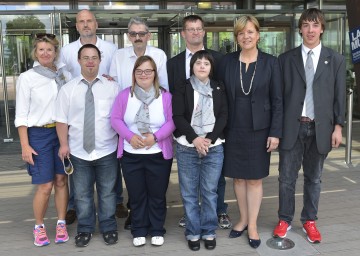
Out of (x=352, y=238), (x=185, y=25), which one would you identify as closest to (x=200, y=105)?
(x=185, y=25)

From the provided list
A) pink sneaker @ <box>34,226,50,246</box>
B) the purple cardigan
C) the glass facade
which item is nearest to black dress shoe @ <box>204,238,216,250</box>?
the purple cardigan

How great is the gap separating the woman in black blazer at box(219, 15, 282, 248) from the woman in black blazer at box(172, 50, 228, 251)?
0.32 feet

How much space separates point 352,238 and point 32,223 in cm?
305

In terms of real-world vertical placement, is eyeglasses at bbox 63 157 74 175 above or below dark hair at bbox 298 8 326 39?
below

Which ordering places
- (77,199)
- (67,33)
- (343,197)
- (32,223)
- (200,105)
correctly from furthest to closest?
(67,33)
(343,197)
(32,223)
(77,199)
(200,105)

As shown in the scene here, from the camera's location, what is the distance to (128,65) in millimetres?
3719

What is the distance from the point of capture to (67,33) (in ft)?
28.3

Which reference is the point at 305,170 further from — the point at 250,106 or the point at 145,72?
the point at 145,72

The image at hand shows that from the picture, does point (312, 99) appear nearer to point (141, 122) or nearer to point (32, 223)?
point (141, 122)

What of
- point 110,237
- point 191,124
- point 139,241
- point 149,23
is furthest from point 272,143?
point 149,23

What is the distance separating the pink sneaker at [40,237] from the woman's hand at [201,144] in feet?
5.21

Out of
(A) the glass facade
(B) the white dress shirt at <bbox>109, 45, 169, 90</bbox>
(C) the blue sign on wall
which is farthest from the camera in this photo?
(A) the glass facade

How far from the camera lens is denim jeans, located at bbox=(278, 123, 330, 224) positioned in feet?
11.2

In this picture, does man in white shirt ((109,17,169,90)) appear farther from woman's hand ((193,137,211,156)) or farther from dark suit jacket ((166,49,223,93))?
woman's hand ((193,137,211,156))
